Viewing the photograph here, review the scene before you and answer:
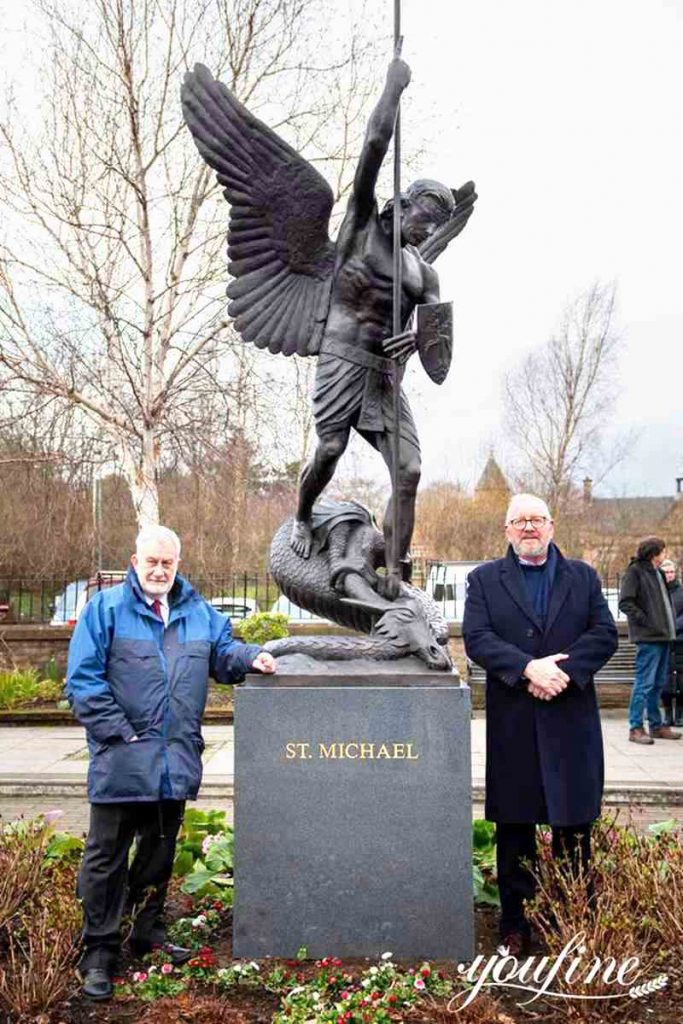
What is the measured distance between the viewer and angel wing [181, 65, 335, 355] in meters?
5.01

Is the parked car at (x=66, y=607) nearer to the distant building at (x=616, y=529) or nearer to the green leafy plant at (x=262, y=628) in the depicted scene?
the green leafy plant at (x=262, y=628)

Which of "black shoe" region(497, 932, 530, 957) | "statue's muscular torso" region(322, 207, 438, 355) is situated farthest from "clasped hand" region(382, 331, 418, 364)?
"black shoe" region(497, 932, 530, 957)

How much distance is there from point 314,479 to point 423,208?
1.54m

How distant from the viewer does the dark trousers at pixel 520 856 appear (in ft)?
13.6

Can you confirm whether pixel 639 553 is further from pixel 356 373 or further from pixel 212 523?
pixel 212 523

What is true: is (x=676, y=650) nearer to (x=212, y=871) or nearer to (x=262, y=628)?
(x=262, y=628)

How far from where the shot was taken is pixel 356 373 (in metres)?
5.18

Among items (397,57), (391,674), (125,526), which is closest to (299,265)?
(397,57)

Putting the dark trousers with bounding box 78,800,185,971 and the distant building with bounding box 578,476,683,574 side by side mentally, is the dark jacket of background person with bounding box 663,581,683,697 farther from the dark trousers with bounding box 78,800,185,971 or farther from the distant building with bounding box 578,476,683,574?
the distant building with bounding box 578,476,683,574

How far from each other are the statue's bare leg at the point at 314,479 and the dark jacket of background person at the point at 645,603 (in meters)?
5.62

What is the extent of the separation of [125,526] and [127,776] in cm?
2218

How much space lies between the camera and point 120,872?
12.7 ft
